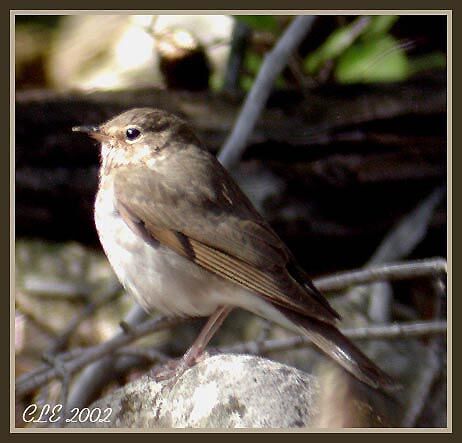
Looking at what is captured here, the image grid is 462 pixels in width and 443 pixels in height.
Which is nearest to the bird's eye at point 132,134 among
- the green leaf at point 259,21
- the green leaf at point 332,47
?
the green leaf at point 259,21

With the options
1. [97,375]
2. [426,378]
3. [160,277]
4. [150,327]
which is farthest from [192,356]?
[426,378]

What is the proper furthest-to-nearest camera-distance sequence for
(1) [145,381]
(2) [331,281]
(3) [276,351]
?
(3) [276,351], (2) [331,281], (1) [145,381]

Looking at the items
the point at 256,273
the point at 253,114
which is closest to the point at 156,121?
the point at 256,273

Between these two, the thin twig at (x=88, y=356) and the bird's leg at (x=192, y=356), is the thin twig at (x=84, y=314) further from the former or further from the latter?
the bird's leg at (x=192, y=356)

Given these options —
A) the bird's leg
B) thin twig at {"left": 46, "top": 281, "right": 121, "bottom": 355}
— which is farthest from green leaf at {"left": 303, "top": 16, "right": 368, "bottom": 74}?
the bird's leg

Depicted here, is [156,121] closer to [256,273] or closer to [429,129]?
[256,273]

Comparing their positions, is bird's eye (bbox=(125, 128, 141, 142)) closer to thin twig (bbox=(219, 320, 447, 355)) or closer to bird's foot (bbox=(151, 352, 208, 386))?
bird's foot (bbox=(151, 352, 208, 386))
